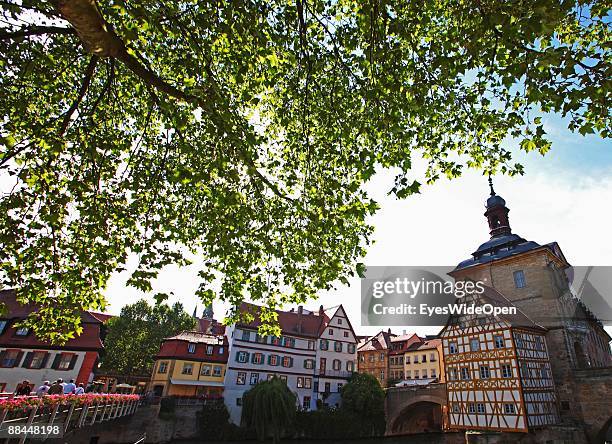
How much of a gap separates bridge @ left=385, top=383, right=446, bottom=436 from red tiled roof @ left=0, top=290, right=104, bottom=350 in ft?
82.4

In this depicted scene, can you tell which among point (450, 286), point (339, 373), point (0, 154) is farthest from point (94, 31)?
point (339, 373)

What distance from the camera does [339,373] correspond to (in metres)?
36.7

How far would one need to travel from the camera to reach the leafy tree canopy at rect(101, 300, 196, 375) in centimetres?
→ 4050

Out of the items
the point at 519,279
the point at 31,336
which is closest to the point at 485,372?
the point at 519,279

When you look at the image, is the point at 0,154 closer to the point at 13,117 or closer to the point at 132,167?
the point at 13,117

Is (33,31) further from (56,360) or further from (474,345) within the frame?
(474,345)

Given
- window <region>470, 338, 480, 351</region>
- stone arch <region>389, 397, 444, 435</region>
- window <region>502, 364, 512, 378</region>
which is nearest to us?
window <region>502, 364, 512, 378</region>

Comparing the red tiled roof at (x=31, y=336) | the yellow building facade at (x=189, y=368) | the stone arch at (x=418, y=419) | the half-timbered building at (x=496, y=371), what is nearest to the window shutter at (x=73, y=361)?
the red tiled roof at (x=31, y=336)

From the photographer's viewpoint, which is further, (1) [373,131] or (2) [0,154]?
(1) [373,131]

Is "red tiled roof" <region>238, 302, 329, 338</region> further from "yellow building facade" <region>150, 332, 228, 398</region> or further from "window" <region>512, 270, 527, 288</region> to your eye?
"window" <region>512, 270, 527, 288</region>

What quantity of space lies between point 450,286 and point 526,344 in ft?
35.0

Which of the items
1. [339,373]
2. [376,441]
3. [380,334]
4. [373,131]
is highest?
[380,334]

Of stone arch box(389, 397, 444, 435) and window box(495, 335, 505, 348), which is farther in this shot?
stone arch box(389, 397, 444, 435)

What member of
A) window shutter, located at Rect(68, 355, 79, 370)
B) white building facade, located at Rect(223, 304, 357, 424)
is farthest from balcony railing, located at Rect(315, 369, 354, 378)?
window shutter, located at Rect(68, 355, 79, 370)
